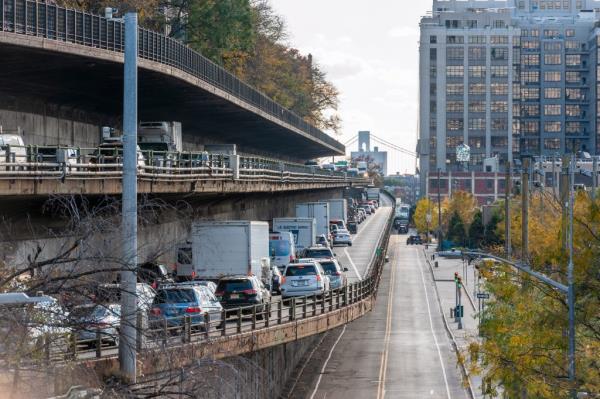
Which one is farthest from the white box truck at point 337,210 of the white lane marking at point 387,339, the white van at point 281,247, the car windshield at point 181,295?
the car windshield at point 181,295

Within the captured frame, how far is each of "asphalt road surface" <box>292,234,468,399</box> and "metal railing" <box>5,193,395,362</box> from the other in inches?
152

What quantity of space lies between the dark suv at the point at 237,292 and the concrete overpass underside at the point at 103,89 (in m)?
8.88

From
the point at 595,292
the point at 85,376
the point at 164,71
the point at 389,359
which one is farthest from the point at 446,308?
the point at 85,376

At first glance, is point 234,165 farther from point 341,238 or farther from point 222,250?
point 341,238

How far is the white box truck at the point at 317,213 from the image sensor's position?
89.7 metres

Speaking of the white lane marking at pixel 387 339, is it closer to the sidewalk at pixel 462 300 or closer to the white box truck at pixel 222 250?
the sidewalk at pixel 462 300

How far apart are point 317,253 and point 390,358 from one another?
7508mm

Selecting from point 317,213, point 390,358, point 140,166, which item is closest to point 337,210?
point 317,213

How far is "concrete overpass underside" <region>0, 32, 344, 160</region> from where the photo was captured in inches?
1599

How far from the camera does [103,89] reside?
167ft

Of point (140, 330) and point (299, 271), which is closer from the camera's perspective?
point (140, 330)

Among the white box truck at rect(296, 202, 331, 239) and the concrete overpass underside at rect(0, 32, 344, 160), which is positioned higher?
the concrete overpass underside at rect(0, 32, 344, 160)

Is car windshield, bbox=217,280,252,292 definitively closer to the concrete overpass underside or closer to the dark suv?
the dark suv

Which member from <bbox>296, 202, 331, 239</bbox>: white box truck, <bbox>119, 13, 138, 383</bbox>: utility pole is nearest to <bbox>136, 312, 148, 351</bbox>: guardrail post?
<bbox>119, 13, 138, 383</bbox>: utility pole
